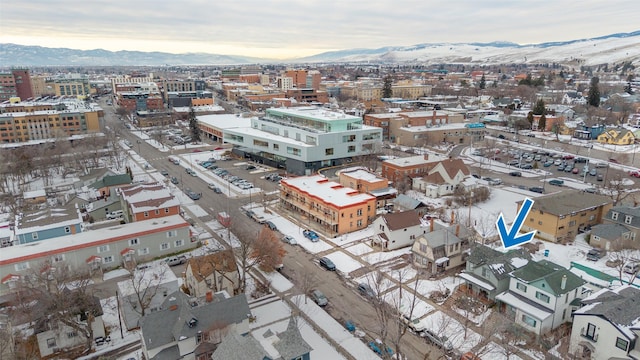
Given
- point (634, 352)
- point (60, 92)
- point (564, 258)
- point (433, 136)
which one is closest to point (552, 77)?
point (433, 136)

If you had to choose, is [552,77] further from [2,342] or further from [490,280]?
[2,342]

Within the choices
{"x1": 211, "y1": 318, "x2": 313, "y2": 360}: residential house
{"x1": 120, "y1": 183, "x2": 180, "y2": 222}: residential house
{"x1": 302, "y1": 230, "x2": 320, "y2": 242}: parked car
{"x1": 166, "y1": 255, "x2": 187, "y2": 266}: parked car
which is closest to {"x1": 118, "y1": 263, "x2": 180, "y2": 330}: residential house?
{"x1": 166, "y1": 255, "x2": 187, "y2": 266}: parked car

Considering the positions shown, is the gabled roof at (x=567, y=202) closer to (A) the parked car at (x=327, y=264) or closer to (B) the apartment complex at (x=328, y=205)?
(B) the apartment complex at (x=328, y=205)

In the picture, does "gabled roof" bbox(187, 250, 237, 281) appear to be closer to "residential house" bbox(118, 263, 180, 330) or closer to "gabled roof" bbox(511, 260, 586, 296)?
"residential house" bbox(118, 263, 180, 330)

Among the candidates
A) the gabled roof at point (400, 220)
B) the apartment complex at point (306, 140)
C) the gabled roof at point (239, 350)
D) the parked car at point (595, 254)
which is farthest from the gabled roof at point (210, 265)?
the apartment complex at point (306, 140)

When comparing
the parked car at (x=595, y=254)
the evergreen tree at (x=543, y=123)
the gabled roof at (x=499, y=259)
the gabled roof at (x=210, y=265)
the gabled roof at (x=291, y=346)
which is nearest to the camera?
the gabled roof at (x=291, y=346)

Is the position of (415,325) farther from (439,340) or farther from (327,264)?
(327,264)

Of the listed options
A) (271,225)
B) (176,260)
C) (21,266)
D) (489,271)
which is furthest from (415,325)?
(21,266)
